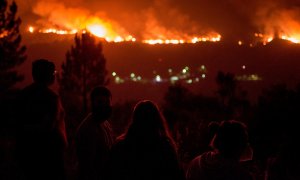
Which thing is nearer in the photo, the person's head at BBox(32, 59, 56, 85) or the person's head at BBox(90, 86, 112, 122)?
the person's head at BBox(32, 59, 56, 85)

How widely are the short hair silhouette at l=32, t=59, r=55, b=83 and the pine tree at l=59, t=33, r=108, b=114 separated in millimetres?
41140

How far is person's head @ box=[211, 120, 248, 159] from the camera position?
3.71 metres

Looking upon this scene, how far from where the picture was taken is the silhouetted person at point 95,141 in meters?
5.02

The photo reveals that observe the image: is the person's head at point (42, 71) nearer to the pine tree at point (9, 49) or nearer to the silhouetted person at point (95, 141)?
the silhouetted person at point (95, 141)

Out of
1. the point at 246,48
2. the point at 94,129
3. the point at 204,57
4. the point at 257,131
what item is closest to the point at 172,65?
the point at 204,57

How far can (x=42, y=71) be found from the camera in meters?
4.82

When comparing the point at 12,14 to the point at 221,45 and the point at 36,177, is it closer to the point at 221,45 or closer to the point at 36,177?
the point at 36,177

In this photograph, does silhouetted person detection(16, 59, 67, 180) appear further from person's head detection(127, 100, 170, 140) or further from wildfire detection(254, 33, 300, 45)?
wildfire detection(254, 33, 300, 45)

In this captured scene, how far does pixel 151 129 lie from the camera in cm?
393

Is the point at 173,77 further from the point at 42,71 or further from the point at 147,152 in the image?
the point at 147,152

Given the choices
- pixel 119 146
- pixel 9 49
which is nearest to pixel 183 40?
pixel 9 49

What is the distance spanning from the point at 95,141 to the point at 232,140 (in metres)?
1.89

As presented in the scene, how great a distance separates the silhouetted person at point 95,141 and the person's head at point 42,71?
63 centimetres

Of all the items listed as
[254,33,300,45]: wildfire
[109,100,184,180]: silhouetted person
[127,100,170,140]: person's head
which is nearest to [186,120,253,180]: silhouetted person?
[109,100,184,180]: silhouetted person
